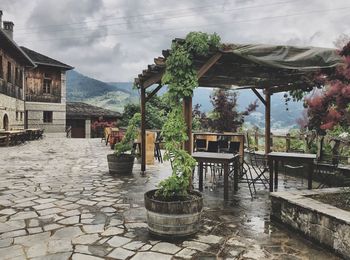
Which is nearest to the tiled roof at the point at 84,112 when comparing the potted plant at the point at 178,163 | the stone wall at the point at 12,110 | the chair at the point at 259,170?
the stone wall at the point at 12,110

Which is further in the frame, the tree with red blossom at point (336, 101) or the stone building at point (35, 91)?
the stone building at point (35, 91)

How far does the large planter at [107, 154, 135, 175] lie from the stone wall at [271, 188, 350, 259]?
14.5 feet

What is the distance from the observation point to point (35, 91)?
24.6 meters

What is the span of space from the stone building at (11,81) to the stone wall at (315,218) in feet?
48.1

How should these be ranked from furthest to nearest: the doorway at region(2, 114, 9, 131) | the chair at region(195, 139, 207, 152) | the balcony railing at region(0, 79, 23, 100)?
the doorway at region(2, 114, 9, 131) < the balcony railing at region(0, 79, 23, 100) < the chair at region(195, 139, 207, 152)

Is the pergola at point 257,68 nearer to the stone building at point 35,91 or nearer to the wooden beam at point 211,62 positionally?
the wooden beam at point 211,62

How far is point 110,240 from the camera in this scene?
12.4 ft

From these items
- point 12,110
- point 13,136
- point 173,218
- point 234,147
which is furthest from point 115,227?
point 12,110

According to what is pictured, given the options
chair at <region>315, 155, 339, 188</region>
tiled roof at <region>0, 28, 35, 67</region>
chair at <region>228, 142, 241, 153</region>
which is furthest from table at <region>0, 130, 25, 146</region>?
chair at <region>315, 155, 339, 188</region>

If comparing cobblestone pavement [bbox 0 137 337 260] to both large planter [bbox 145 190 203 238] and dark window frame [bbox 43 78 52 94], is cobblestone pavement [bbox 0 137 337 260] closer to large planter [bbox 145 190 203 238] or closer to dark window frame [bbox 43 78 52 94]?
large planter [bbox 145 190 203 238]

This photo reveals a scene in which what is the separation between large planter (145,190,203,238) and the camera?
3.88 meters

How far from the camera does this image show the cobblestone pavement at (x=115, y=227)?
3.47 meters

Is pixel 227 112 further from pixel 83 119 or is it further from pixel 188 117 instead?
pixel 83 119

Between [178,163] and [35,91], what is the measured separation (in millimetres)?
23268
